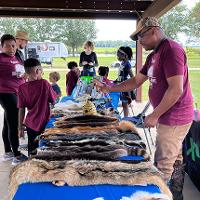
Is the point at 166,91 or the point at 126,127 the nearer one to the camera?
the point at 166,91

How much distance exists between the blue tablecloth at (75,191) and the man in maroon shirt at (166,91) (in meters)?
0.66

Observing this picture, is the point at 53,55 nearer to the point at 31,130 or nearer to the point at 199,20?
the point at 199,20

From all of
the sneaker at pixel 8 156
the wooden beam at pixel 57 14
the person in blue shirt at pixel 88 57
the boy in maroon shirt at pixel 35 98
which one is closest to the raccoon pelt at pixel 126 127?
the boy in maroon shirt at pixel 35 98

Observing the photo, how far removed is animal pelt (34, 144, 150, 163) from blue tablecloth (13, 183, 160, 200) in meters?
0.23

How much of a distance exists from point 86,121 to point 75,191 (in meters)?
0.99

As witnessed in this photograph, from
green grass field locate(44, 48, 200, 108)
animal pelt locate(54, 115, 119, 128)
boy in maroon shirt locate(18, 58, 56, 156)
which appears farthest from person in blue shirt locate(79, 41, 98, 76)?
animal pelt locate(54, 115, 119, 128)

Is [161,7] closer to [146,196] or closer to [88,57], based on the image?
[88,57]

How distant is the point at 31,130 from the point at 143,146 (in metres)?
1.43

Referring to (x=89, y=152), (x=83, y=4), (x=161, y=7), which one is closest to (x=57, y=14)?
(x=83, y=4)

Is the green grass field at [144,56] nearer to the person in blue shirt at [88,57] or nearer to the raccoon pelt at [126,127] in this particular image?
the person in blue shirt at [88,57]

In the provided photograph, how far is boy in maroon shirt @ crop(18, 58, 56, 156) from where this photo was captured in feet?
9.18

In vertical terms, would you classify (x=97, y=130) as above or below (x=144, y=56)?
below

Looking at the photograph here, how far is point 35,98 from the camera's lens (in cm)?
283

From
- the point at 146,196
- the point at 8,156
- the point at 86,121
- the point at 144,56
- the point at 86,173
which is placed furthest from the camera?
the point at 144,56
